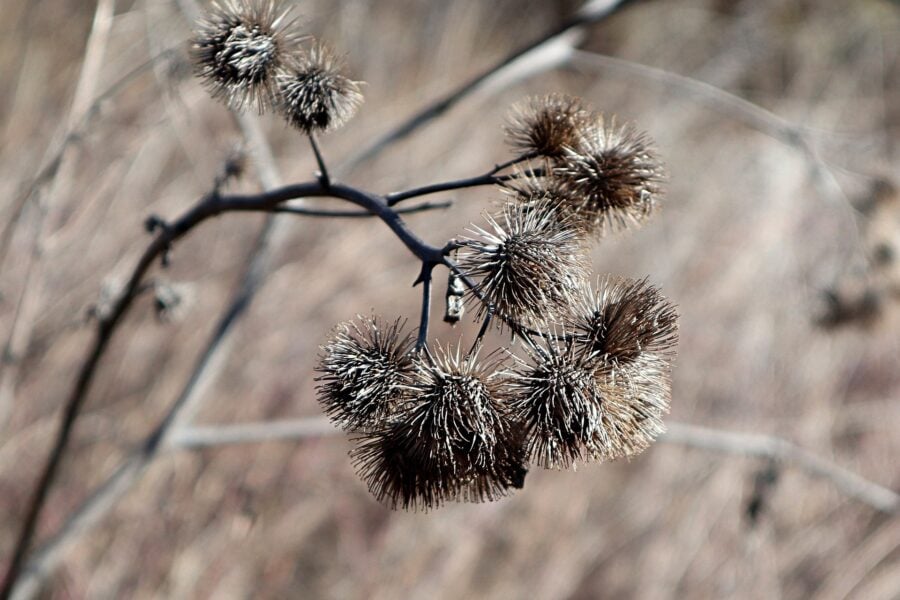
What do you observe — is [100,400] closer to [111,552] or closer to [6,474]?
[6,474]

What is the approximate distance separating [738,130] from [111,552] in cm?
603

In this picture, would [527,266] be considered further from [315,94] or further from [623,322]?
[315,94]

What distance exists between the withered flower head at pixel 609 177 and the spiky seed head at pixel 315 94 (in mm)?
344

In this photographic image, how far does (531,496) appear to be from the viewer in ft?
13.9

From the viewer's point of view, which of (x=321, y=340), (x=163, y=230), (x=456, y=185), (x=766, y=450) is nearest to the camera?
(x=456, y=185)

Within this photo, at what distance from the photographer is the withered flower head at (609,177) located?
3.96 feet

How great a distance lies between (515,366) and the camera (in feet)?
3.69

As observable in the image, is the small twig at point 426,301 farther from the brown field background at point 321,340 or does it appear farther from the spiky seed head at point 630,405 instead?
the brown field background at point 321,340

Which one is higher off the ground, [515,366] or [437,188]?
[437,188]

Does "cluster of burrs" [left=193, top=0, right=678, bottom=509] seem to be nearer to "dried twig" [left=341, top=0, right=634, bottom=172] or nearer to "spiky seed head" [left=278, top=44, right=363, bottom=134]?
"spiky seed head" [left=278, top=44, right=363, bottom=134]

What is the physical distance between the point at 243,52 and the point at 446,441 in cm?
65

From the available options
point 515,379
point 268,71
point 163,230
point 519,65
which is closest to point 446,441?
point 515,379

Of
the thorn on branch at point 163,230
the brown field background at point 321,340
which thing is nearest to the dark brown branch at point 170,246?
the thorn on branch at point 163,230

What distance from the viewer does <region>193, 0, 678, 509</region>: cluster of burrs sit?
1074 mm
